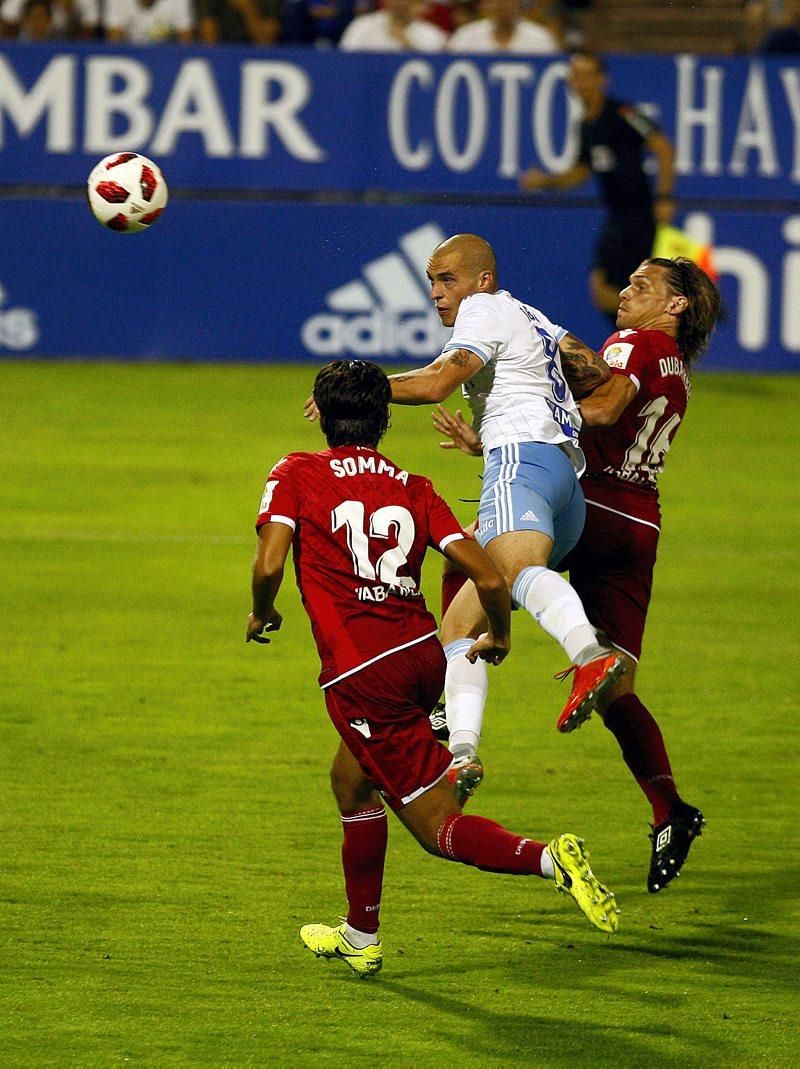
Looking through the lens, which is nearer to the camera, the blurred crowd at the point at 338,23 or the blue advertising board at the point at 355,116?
the blue advertising board at the point at 355,116

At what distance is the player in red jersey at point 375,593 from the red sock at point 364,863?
12cm

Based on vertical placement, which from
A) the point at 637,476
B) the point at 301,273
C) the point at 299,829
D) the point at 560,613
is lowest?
the point at 301,273

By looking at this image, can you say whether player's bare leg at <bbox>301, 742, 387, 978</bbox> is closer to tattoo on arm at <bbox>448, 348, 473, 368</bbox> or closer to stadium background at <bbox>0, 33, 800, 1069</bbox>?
stadium background at <bbox>0, 33, 800, 1069</bbox>

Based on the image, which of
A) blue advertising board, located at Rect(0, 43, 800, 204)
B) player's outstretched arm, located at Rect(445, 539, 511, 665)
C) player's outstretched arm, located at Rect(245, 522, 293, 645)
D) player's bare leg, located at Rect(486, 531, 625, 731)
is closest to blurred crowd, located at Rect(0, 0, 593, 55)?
blue advertising board, located at Rect(0, 43, 800, 204)

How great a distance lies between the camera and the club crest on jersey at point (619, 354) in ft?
21.5

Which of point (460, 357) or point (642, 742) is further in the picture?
point (642, 742)

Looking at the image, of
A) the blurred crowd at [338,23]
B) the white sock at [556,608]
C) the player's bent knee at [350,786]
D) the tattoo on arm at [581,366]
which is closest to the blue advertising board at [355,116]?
the blurred crowd at [338,23]

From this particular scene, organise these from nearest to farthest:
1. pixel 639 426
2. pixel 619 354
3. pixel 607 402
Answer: pixel 607 402 < pixel 619 354 < pixel 639 426

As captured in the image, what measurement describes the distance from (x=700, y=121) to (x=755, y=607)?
8208 millimetres

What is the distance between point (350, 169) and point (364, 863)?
1304cm

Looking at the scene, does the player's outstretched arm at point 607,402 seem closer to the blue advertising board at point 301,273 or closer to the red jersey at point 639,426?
the red jersey at point 639,426

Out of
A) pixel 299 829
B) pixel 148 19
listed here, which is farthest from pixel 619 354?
pixel 148 19

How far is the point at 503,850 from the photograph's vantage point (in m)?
5.26

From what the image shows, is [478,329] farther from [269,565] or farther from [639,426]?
[269,565]
